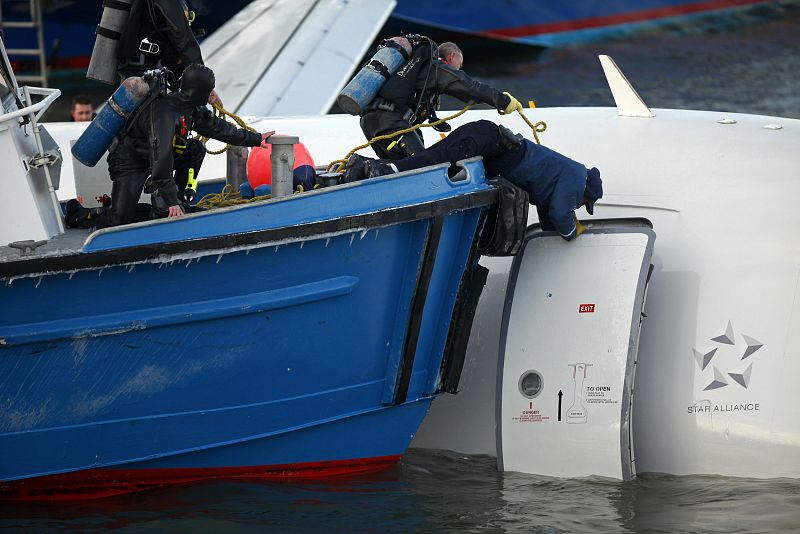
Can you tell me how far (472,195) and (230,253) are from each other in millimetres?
1235

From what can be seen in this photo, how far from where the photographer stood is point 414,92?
268 inches

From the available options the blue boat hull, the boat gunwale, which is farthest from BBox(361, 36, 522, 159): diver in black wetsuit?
the boat gunwale

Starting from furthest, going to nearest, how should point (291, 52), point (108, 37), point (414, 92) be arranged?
point (291, 52)
point (108, 37)
point (414, 92)

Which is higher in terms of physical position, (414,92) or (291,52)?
(291,52)

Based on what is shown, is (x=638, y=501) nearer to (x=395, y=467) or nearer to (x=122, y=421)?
(x=395, y=467)

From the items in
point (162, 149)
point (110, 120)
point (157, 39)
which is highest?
point (157, 39)

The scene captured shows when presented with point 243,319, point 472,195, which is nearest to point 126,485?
point 243,319

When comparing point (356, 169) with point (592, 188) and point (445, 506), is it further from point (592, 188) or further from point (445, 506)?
point (445, 506)

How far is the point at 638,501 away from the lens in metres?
6.00

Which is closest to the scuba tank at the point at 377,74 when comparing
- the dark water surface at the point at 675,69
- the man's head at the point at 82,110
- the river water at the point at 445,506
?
the river water at the point at 445,506

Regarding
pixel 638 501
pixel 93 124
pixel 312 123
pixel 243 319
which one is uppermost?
pixel 312 123

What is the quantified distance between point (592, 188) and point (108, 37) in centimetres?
293

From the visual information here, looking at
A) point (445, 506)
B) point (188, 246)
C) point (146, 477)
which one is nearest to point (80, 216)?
point (188, 246)

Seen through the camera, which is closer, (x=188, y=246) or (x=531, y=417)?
(x=188, y=246)
